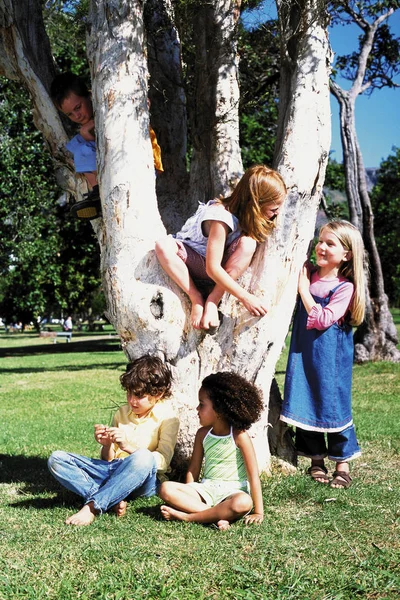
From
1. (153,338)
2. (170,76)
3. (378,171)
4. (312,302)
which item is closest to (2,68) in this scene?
(170,76)

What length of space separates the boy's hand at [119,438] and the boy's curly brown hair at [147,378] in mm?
279

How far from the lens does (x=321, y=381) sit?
17.2ft

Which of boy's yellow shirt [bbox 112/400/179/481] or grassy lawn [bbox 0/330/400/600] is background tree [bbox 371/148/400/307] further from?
boy's yellow shirt [bbox 112/400/179/481]

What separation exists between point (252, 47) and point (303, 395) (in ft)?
19.7

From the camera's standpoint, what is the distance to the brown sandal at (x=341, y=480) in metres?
5.15

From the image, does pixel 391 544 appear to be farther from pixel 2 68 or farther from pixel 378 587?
pixel 2 68

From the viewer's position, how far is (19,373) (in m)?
18.2

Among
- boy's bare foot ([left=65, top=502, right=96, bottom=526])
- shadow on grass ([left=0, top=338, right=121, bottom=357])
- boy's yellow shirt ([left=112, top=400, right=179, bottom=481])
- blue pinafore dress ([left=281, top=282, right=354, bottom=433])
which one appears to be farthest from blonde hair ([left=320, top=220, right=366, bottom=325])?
shadow on grass ([left=0, top=338, right=121, bottom=357])

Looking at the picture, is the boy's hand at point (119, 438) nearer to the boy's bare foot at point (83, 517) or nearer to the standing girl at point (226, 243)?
the boy's bare foot at point (83, 517)

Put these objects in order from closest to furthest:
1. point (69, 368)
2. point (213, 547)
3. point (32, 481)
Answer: point (213, 547)
point (32, 481)
point (69, 368)

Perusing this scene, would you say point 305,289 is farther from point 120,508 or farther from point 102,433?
point 120,508

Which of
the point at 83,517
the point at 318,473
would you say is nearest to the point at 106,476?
the point at 83,517

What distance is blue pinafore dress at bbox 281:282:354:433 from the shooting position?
5238 mm

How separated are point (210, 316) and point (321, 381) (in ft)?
3.29
